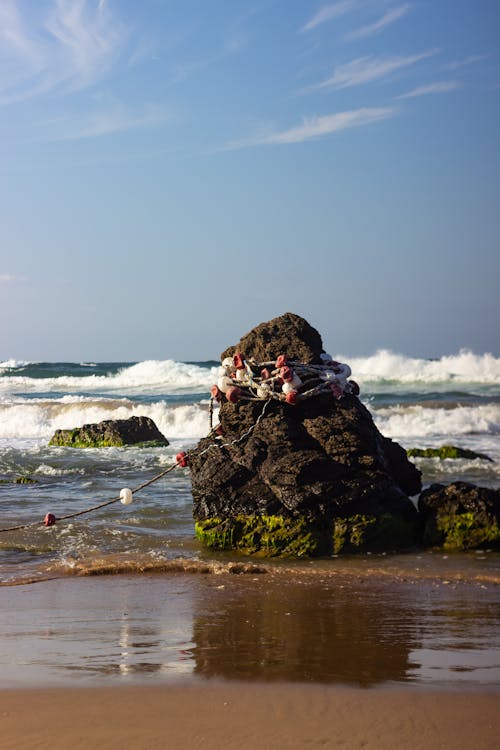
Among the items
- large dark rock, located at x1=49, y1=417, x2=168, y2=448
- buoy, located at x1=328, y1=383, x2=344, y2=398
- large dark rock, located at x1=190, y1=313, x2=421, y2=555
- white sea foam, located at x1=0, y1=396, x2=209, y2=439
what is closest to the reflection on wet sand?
large dark rock, located at x1=190, y1=313, x2=421, y2=555

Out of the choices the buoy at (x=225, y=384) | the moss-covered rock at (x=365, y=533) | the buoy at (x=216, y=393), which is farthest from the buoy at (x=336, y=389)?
the moss-covered rock at (x=365, y=533)

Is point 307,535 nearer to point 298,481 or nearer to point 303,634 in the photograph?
point 298,481

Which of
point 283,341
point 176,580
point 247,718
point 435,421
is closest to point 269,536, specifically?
point 176,580

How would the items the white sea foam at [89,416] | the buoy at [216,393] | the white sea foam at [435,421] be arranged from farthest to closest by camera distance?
the white sea foam at [89,416] < the white sea foam at [435,421] < the buoy at [216,393]

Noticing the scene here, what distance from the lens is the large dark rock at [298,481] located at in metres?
7.27

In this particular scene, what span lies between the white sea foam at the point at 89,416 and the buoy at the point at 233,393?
40.3 feet

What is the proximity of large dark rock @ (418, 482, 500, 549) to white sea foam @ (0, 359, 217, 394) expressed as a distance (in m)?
31.3

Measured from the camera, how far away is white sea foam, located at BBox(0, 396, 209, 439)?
2192 cm

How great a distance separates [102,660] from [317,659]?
3.85 feet

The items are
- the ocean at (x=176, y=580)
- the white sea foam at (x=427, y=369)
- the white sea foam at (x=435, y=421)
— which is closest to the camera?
the ocean at (x=176, y=580)

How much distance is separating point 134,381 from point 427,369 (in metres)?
16.1

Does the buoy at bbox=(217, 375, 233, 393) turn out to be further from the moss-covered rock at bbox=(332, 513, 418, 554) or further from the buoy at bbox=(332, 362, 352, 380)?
the moss-covered rock at bbox=(332, 513, 418, 554)

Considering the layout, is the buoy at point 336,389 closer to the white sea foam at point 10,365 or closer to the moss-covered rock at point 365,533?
the moss-covered rock at point 365,533

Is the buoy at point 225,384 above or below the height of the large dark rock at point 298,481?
above
